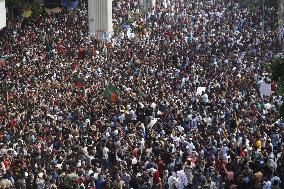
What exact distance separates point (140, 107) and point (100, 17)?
18900 millimetres

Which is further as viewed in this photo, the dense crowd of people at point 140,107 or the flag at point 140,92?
the flag at point 140,92

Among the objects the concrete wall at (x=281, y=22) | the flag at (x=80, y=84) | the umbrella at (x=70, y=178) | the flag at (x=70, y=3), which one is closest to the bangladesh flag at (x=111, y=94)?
the flag at (x=80, y=84)

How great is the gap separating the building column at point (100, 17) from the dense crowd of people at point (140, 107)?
813 millimetres

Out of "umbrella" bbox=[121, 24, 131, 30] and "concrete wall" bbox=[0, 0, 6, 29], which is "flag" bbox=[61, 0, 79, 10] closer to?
"umbrella" bbox=[121, 24, 131, 30]

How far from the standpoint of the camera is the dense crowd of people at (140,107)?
19469mm

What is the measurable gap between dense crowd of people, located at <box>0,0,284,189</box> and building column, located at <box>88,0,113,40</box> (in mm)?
813

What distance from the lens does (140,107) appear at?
88.8 feet

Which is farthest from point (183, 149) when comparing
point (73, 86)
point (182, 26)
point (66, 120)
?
point (182, 26)

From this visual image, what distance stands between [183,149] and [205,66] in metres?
14.8

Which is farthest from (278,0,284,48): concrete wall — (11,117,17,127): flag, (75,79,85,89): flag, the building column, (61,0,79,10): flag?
(11,117,17,127): flag

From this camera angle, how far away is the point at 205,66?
3556cm

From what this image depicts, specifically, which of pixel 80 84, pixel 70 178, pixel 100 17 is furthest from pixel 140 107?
pixel 100 17

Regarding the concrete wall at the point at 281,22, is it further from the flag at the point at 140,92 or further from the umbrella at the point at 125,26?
the flag at the point at 140,92

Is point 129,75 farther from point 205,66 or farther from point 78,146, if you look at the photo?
point 78,146
